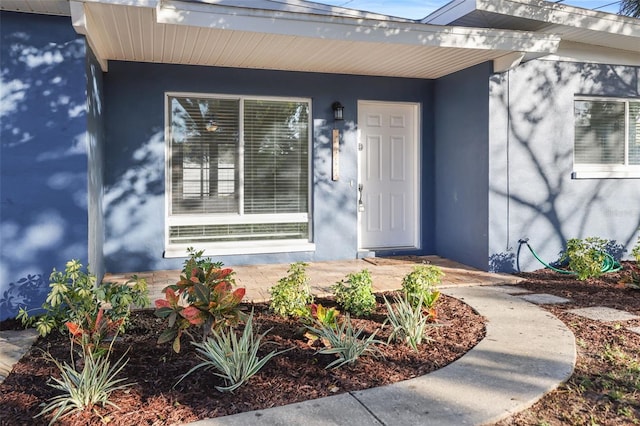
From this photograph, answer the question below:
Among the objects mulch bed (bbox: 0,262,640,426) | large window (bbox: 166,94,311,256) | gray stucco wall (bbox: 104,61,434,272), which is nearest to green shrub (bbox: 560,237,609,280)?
mulch bed (bbox: 0,262,640,426)

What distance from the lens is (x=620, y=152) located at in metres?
6.66

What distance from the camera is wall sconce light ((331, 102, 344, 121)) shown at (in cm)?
662

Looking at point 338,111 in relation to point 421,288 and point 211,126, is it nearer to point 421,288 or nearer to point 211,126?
point 211,126

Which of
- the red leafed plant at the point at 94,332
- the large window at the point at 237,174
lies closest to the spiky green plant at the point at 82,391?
the red leafed plant at the point at 94,332

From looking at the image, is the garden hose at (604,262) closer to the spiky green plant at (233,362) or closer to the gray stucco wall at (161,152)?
the gray stucco wall at (161,152)

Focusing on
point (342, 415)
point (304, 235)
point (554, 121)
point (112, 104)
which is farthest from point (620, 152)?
point (112, 104)

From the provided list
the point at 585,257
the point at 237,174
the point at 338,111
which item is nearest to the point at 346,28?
the point at 338,111

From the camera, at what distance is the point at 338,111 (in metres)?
6.62

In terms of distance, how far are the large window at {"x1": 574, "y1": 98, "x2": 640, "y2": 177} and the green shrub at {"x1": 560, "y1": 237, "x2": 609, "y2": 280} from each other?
1012 millimetres

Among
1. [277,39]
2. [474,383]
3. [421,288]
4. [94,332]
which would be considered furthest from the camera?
[277,39]

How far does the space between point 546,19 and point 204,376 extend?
527cm

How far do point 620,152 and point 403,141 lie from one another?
2861mm

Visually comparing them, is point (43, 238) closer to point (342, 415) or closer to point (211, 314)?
point (211, 314)

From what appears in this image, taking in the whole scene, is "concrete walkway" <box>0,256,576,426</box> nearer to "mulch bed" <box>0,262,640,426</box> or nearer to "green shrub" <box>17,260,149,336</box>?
"mulch bed" <box>0,262,640,426</box>
